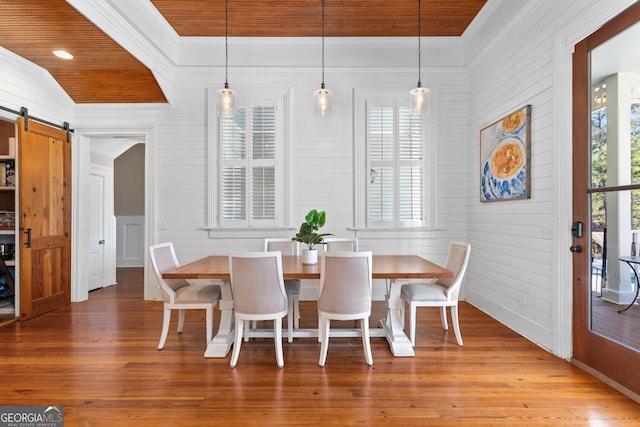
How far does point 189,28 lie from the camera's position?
431cm

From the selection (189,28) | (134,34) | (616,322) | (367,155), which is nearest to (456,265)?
(616,322)

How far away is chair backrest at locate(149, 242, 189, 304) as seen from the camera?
304 centimetres

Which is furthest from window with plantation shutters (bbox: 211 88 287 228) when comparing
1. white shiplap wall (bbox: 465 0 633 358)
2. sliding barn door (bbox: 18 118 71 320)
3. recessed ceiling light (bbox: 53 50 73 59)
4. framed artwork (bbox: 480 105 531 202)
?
white shiplap wall (bbox: 465 0 633 358)

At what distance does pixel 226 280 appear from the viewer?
2.97 m

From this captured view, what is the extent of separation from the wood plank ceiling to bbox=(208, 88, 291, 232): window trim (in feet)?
2.30

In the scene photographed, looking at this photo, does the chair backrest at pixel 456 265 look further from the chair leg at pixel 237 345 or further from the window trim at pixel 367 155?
the chair leg at pixel 237 345

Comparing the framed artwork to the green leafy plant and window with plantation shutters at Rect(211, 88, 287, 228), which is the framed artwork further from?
window with plantation shutters at Rect(211, 88, 287, 228)

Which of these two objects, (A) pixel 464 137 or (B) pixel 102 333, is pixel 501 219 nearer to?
(A) pixel 464 137

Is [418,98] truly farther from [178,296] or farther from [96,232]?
[96,232]

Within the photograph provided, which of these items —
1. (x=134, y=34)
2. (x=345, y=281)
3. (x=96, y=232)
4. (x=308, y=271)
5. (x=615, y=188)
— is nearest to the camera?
(x=615, y=188)

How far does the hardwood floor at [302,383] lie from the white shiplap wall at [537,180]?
380mm

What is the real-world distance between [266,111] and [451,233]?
3028 millimetres

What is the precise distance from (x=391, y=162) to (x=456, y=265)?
189 centimetres

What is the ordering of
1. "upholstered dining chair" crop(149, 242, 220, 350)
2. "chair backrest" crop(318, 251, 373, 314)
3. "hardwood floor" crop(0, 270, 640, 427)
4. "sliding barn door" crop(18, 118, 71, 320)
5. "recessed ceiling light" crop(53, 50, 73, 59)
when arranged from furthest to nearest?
"sliding barn door" crop(18, 118, 71, 320)
"recessed ceiling light" crop(53, 50, 73, 59)
"upholstered dining chair" crop(149, 242, 220, 350)
"chair backrest" crop(318, 251, 373, 314)
"hardwood floor" crop(0, 270, 640, 427)
